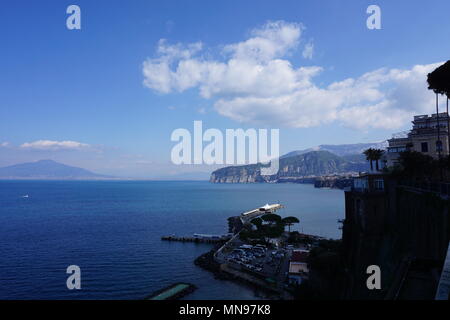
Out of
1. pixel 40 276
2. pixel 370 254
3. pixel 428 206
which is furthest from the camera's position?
pixel 40 276

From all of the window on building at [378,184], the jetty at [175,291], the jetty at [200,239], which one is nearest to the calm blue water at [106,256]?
the jetty at [175,291]

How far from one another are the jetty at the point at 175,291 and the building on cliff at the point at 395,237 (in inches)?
795

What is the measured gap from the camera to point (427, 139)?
4431 centimetres

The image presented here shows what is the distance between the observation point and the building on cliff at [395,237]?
18094 millimetres

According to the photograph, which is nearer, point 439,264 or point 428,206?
point 439,264

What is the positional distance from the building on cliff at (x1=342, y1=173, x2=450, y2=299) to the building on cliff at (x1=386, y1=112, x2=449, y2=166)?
19.1m

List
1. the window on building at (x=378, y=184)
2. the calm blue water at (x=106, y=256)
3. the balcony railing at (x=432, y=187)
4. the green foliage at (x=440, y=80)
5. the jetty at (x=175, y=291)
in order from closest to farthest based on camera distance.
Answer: the balcony railing at (x=432, y=187) → the window on building at (x=378, y=184) → the green foliage at (x=440, y=80) → the jetty at (x=175, y=291) → the calm blue water at (x=106, y=256)

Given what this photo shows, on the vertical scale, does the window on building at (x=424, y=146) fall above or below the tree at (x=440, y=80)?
below

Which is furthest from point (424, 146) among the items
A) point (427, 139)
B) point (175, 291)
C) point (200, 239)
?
point (200, 239)

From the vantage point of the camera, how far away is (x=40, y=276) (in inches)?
1827

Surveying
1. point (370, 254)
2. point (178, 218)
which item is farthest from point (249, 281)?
point (178, 218)

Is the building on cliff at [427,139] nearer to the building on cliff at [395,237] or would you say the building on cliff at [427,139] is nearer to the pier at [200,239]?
the building on cliff at [395,237]
